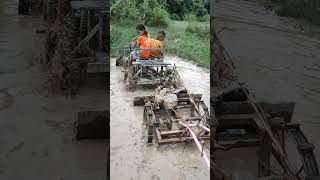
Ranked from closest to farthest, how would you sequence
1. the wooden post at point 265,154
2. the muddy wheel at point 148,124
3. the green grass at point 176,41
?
the wooden post at point 265,154 → the muddy wheel at point 148,124 → the green grass at point 176,41

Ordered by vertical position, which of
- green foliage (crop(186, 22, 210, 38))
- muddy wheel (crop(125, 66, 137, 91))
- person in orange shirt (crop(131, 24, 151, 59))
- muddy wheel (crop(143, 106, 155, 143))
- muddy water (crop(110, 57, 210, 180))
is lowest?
muddy water (crop(110, 57, 210, 180))

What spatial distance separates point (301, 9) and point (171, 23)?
2425 millimetres

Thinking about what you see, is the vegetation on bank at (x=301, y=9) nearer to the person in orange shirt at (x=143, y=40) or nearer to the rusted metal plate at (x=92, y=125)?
the person in orange shirt at (x=143, y=40)

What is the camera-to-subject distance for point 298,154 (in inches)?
63.5

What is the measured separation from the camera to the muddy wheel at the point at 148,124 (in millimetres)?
2220

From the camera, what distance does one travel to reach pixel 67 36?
107 inches

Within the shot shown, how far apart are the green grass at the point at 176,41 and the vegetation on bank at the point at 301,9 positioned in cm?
183

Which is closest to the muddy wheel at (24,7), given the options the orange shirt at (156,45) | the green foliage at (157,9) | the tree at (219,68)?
the green foliage at (157,9)

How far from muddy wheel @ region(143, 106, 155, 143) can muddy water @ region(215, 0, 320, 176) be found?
42cm

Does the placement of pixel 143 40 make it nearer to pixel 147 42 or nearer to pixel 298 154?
pixel 147 42

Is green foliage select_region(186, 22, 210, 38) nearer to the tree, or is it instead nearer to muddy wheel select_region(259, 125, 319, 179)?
the tree

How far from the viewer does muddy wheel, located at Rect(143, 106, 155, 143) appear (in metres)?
2.22

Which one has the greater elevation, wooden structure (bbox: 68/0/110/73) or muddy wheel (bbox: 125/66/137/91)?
wooden structure (bbox: 68/0/110/73)

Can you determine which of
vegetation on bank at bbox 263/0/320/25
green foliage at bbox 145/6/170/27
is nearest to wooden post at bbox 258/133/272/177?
green foliage at bbox 145/6/170/27
